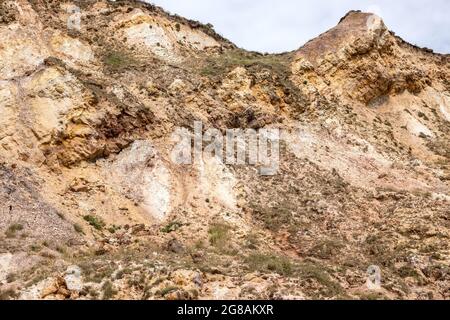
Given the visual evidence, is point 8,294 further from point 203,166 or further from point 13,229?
point 203,166

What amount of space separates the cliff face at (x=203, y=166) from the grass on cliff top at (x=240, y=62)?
13 centimetres

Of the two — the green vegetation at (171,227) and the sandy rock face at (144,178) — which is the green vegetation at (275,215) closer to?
the green vegetation at (171,227)

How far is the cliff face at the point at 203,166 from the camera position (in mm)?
15867

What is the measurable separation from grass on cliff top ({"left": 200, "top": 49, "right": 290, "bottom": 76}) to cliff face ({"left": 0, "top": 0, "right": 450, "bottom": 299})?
13cm

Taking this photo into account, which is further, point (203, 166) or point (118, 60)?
point (118, 60)

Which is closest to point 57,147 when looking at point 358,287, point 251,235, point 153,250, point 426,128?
point 153,250

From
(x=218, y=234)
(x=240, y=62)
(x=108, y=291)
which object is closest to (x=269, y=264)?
(x=218, y=234)

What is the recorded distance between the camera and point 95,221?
63.5ft

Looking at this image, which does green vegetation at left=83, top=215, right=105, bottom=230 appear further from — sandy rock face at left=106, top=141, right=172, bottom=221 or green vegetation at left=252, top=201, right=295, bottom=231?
green vegetation at left=252, top=201, right=295, bottom=231

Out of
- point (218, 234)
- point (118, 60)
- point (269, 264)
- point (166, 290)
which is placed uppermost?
point (118, 60)

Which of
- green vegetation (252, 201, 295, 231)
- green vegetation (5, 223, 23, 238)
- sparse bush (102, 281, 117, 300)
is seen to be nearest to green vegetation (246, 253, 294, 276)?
green vegetation (252, 201, 295, 231)

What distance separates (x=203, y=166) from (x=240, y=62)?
9663 millimetres

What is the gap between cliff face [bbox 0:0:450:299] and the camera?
15.9 m

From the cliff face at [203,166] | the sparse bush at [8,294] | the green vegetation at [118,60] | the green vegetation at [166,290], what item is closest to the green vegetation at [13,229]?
the cliff face at [203,166]
